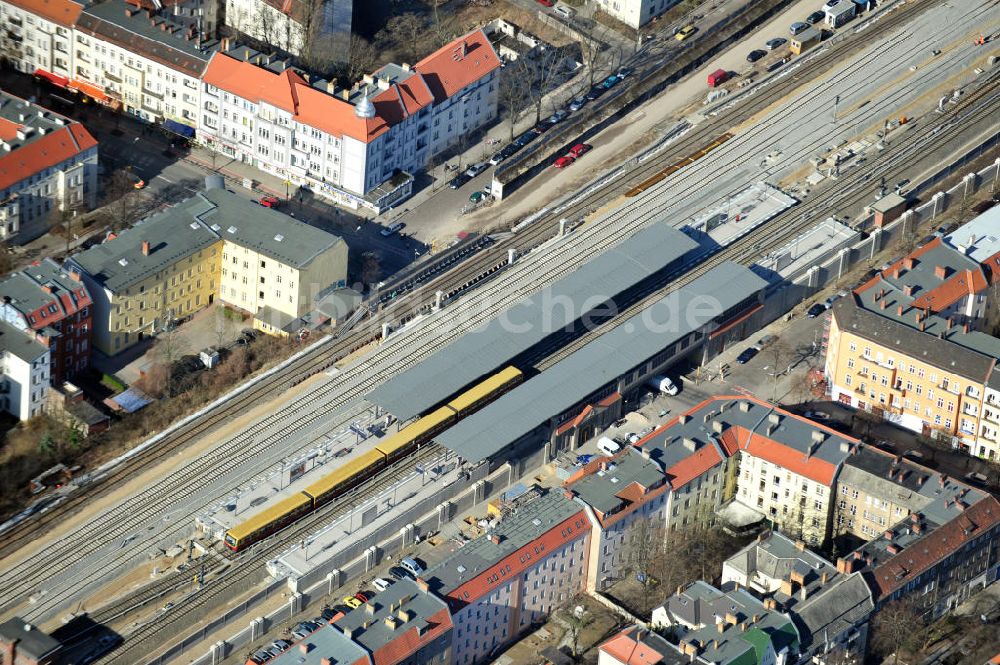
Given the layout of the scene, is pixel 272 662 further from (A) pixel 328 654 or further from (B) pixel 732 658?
(B) pixel 732 658

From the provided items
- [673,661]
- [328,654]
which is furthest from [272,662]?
[673,661]

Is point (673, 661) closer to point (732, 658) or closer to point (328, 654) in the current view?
point (732, 658)

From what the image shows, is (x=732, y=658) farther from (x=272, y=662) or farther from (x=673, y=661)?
(x=272, y=662)

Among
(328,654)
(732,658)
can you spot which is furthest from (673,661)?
(328,654)
